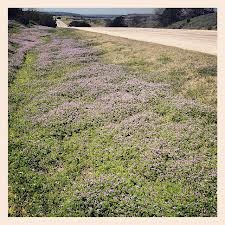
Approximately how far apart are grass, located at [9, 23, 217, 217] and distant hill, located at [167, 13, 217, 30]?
64.5 feet

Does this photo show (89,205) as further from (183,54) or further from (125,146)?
(183,54)

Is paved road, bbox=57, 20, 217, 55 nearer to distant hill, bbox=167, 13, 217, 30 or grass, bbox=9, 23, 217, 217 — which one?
distant hill, bbox=167, 13, 217, 30

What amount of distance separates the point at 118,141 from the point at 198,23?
133ft

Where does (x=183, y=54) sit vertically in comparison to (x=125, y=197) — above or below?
above

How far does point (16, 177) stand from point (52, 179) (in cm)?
154

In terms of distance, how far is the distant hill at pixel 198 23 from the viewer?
42806 millimetres

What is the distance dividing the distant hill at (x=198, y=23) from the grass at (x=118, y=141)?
64.5ft

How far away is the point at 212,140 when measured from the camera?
584 inches

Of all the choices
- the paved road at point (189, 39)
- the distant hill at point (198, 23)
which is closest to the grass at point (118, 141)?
the paved road at point (189, 39)

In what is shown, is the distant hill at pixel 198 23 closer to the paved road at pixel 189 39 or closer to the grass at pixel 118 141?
the paved road at pixel 189 39

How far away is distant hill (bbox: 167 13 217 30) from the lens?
42.8 metres
